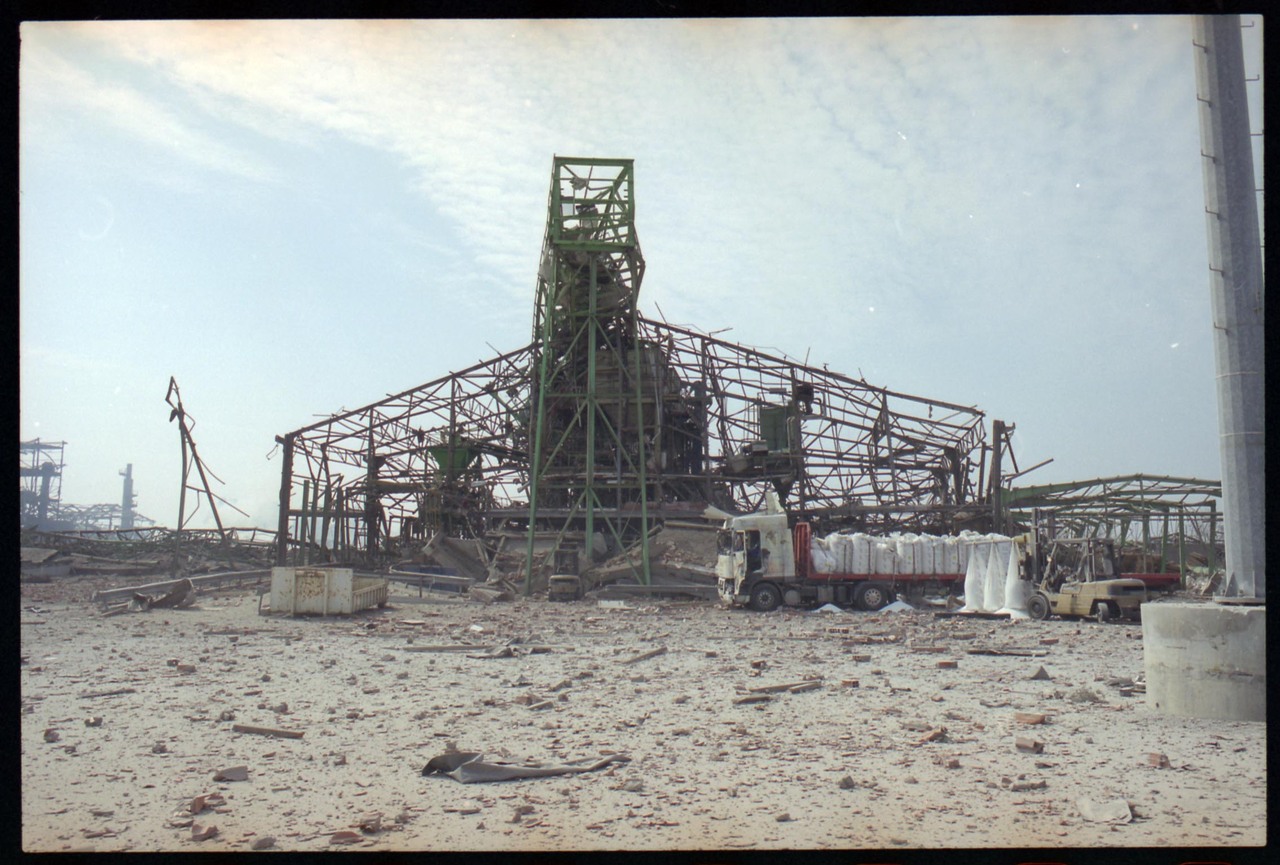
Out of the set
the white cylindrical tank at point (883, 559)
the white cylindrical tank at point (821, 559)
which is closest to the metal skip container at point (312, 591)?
the white cylindrical tank at point (821, 559)

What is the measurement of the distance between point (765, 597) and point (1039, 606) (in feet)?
21.6

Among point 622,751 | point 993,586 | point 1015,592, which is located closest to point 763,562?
point 993,586

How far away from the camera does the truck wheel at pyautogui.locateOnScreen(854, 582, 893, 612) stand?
21.8m

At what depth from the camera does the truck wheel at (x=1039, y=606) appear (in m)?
19.3

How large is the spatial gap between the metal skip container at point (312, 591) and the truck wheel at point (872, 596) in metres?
12.9

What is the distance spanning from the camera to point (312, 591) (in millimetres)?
18250

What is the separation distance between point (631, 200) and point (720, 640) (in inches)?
666

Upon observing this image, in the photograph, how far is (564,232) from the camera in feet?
90.3

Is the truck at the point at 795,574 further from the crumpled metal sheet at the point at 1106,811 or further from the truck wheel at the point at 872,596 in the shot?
the crumpled metal sheet at the point at 1106,811

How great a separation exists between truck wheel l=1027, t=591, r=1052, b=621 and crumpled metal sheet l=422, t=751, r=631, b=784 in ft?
52.6

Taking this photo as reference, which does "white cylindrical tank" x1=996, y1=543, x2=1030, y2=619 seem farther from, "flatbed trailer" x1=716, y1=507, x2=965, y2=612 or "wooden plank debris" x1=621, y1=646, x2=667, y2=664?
"wooden plank debris" x1=621, y1=646, x2=667, y2=664

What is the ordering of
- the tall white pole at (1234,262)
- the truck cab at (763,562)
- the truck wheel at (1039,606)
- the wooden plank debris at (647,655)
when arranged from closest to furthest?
1. the tall white pole at (1234,262)
2. the wooden plank debris at (647,655)
3. the truck wheel at (1039,606)
4. the truck cab at (763,562)

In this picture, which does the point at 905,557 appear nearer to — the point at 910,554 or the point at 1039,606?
the point at 910,554

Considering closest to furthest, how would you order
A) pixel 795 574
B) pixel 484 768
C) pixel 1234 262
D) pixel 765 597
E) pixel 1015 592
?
pixel 484 768, pixel 1234 262, pixel 1015 592, pixel 765 597, pixel 795 574
